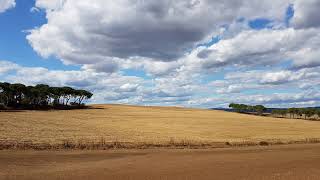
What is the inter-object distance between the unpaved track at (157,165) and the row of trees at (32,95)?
102195mm

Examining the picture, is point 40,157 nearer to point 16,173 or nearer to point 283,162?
point 16,173

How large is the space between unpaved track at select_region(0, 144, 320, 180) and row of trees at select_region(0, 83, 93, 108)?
10219 cm

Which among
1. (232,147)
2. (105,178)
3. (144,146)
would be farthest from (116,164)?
(232,147)

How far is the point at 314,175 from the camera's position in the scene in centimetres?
2002

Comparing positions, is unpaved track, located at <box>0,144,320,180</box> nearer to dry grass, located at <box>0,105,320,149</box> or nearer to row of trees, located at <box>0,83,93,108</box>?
dry grass, located at <box>0,105,320,149</box>

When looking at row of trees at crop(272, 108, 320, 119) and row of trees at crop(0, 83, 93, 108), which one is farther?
row of trees at crop(272, 108, 320, 119)

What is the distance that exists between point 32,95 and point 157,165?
383 ft

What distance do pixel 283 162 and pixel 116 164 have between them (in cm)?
957

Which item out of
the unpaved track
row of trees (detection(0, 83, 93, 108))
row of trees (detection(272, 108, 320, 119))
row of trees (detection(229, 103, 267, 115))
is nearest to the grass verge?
the unpaved track

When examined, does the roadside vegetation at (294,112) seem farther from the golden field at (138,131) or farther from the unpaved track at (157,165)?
the unpaved track at (157,165)

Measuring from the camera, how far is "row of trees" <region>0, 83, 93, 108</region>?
127000mm

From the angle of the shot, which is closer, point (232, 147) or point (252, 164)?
point (252, 164)

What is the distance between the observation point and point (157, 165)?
75.7 ft

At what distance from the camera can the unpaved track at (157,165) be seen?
1947 cm
